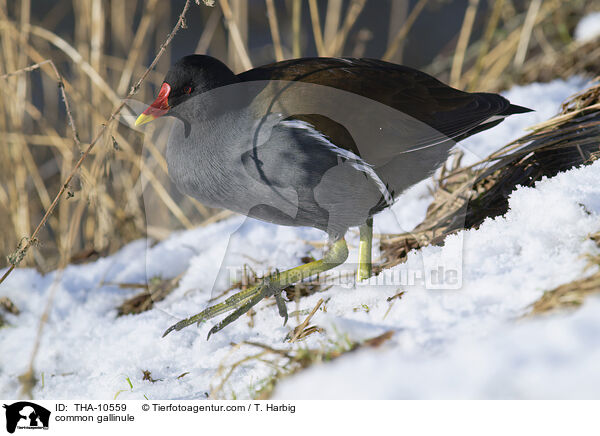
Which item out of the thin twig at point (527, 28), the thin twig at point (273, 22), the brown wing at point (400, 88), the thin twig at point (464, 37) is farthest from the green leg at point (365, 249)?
the thin twig at point (527, 28)

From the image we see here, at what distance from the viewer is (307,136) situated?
159 cm

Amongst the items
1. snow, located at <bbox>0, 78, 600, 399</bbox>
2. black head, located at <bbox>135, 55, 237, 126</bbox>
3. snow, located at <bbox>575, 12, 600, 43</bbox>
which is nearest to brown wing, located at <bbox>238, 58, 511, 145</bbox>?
black head, located at <bbox>135, 55, 237, 126</bbox>

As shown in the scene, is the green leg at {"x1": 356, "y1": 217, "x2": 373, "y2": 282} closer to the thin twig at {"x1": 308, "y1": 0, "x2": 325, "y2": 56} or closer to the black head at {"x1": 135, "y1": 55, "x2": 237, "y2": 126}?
the black head at {"x1": 135, "y1": 55, "x2": 237, "y2": 126}

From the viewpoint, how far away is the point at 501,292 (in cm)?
121

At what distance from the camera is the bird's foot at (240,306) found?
1.78 metres

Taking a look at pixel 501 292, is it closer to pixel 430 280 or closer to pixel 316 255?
pixel 430 280

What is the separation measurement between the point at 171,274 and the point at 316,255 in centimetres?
72

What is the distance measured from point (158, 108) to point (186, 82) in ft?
0.43

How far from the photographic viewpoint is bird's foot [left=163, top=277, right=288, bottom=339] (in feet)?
5.84

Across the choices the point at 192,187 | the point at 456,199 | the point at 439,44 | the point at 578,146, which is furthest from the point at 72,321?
the point at 439,44

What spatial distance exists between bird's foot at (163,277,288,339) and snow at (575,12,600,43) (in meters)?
2.62
